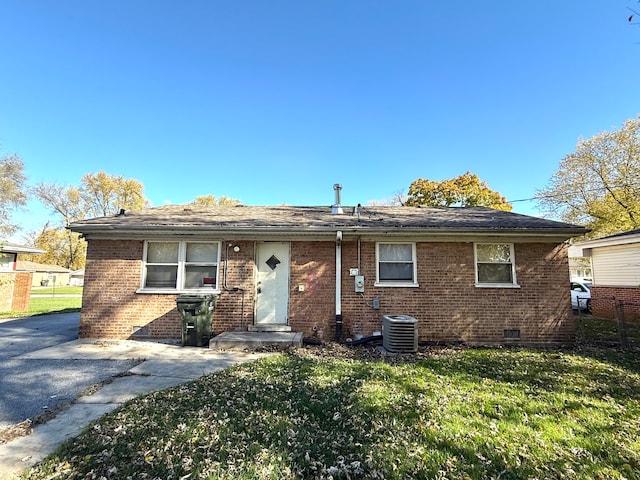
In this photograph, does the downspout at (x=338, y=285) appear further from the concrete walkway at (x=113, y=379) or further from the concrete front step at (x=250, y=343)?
the concrete walkway at (x=113, y=379)

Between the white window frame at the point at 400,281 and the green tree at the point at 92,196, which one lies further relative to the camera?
the green tree at the point at 92,196

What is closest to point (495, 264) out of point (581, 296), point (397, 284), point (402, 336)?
point (397, 284)

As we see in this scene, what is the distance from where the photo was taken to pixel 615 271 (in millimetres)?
12750

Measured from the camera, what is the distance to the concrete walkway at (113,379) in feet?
9.81

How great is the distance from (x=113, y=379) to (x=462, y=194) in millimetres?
28716

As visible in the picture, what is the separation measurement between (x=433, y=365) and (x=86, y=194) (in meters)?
45.2

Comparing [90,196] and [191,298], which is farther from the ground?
[90,196]

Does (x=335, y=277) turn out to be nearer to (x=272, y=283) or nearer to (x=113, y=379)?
(x=272, y=283)

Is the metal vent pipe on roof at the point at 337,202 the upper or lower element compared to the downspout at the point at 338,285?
upper

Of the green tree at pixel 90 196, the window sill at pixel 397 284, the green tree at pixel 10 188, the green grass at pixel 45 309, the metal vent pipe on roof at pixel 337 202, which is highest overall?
the green tree at pixel 90 196

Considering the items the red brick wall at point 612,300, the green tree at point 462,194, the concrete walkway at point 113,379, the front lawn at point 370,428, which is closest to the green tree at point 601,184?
the green tree at point 462,194

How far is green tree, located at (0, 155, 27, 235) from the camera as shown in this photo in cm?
2288

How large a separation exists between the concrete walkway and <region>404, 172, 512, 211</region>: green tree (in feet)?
82.5

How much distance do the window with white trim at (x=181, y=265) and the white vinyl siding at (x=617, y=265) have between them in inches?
577
